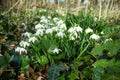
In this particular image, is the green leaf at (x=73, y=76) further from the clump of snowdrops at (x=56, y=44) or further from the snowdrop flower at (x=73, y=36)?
the snowdrop flower at (x=73, y=36)

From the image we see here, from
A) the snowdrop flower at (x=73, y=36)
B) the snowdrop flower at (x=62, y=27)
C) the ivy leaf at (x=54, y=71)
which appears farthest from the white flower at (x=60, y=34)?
the ivy leaf at (x=54, y=71)

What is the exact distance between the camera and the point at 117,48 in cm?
279

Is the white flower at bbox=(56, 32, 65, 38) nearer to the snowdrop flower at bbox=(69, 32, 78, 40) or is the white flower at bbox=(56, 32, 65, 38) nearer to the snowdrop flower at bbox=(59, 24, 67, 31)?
the snowdrop flower at bbox=(69, 32, 78, 40)

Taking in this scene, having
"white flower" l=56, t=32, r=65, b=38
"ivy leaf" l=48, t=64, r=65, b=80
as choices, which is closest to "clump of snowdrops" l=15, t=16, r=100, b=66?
"white flower" l=56, t=32, r=65, b=38

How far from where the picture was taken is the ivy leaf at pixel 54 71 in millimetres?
4258

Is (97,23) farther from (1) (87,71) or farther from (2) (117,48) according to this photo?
(2) (117,48)

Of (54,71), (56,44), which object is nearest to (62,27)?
(56,44)

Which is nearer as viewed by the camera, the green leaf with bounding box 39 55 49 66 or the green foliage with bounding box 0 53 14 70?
the green foliage with bounding box 0 53 14 70

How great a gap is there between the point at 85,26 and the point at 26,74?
2.44 m

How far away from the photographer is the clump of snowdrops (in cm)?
487

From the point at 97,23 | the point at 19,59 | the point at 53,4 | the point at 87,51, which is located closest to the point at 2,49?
the point at 19,59

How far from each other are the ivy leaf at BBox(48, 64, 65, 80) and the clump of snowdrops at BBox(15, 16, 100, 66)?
35 cm

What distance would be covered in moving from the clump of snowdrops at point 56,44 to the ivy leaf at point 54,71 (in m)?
0.35

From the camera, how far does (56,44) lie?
5016mm
